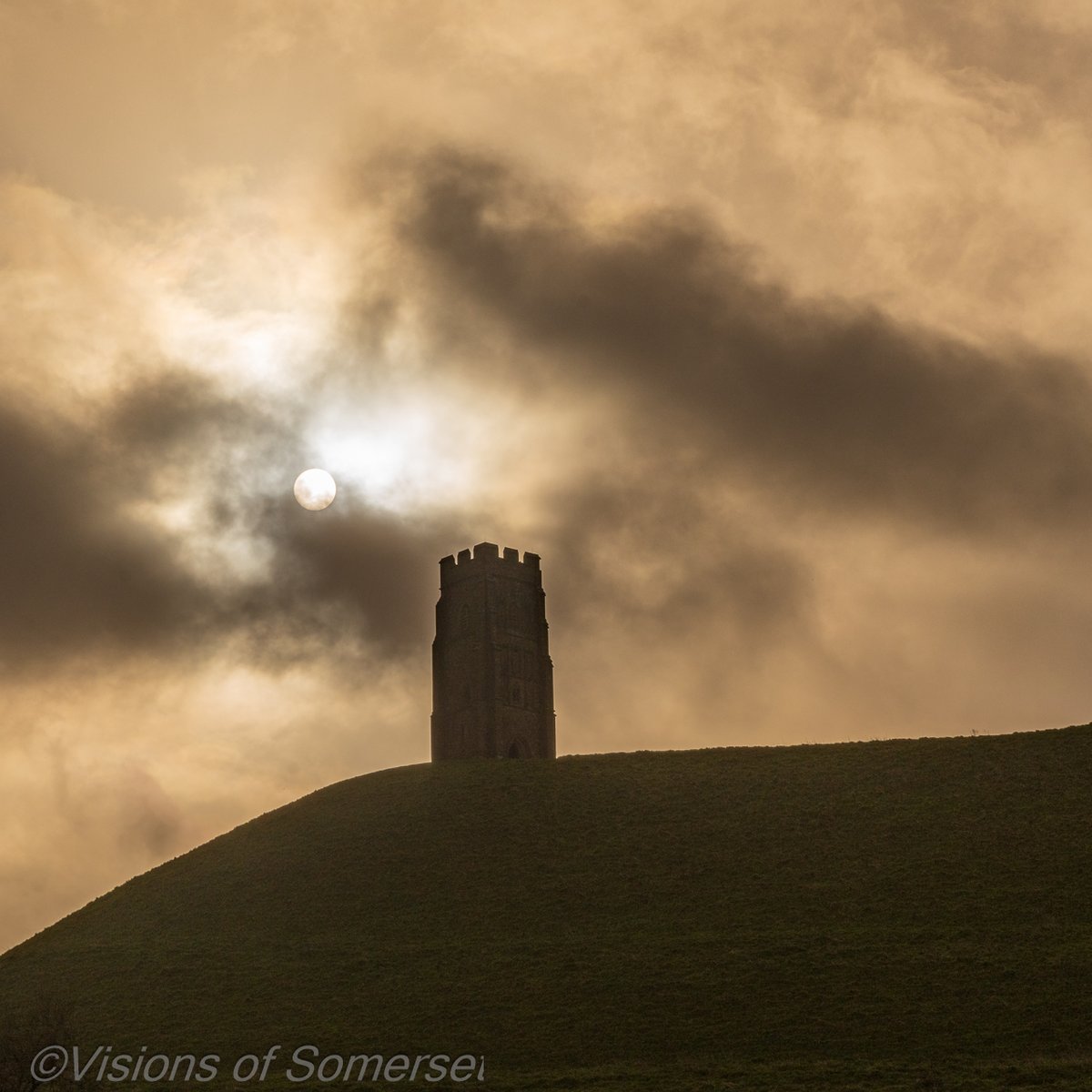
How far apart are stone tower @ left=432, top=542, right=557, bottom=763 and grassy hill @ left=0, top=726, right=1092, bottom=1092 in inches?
377

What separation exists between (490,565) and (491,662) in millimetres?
6417

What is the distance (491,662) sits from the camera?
78.8 metres

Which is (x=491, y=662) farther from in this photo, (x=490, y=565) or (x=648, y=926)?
(x=648, y=926)

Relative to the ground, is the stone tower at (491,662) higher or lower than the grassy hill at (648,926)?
higher

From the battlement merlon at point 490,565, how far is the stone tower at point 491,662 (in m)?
0.06

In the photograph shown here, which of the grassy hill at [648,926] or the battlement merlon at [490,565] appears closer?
the grassy hill at [648,926]

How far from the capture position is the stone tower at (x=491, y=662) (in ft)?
256

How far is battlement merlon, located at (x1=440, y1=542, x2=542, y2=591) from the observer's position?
82000 millimetres

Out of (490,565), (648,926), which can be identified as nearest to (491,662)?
(490,565)

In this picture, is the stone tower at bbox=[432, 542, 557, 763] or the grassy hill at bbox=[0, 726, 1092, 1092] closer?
the grassy hill at bbox=[0, 726, 1092, 1092]

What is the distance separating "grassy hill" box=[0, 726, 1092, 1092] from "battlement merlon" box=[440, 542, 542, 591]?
16902mm

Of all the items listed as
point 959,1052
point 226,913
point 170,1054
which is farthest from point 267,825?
point 959,1052

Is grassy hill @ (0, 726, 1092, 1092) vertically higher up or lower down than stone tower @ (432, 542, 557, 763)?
lower down

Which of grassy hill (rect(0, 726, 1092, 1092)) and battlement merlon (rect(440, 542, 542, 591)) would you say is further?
battlement merlon (rect(440, 542, 542, 591))
